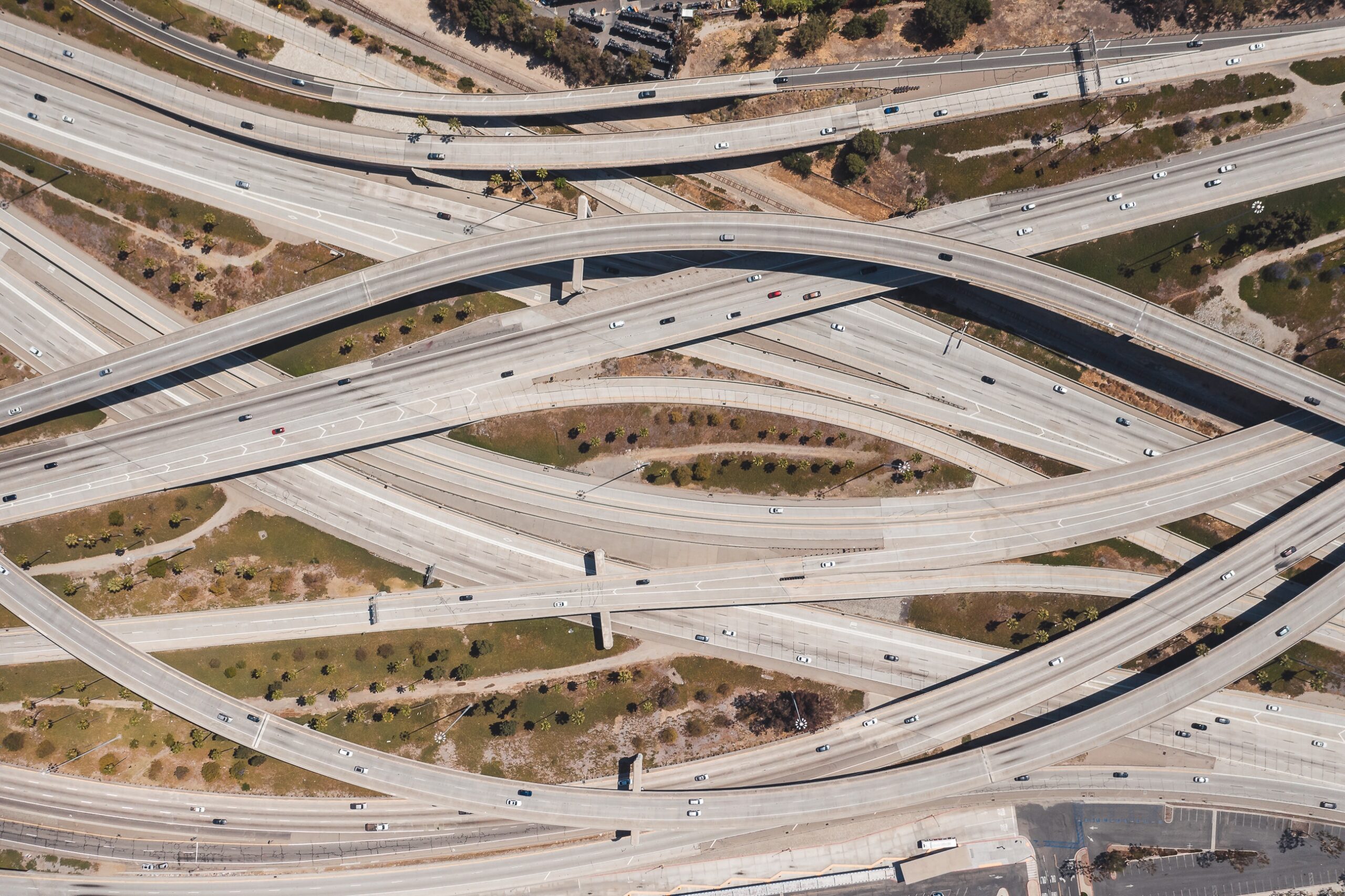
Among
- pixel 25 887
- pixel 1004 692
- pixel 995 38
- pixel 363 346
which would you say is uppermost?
pixel 995 38

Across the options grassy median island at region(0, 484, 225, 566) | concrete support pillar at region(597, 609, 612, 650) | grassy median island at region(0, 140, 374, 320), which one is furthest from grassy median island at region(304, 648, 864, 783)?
grassy median island at region(0, 140, 374, 320)

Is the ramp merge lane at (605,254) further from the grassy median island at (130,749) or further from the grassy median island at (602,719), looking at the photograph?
the grassy median island at (602,719)

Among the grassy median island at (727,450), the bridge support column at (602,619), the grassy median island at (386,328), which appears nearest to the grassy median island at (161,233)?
the grassy median island at (386,328)

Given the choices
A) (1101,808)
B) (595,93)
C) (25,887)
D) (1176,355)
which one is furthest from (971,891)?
(25,887)

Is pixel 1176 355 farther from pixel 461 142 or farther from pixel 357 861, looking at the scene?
pixel 357 861

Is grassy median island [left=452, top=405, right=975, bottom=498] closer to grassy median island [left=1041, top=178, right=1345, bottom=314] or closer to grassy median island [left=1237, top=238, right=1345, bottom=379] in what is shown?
grassy median island [left=1041, top=178, right=1345, bottom=314]

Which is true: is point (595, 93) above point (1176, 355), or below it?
above
